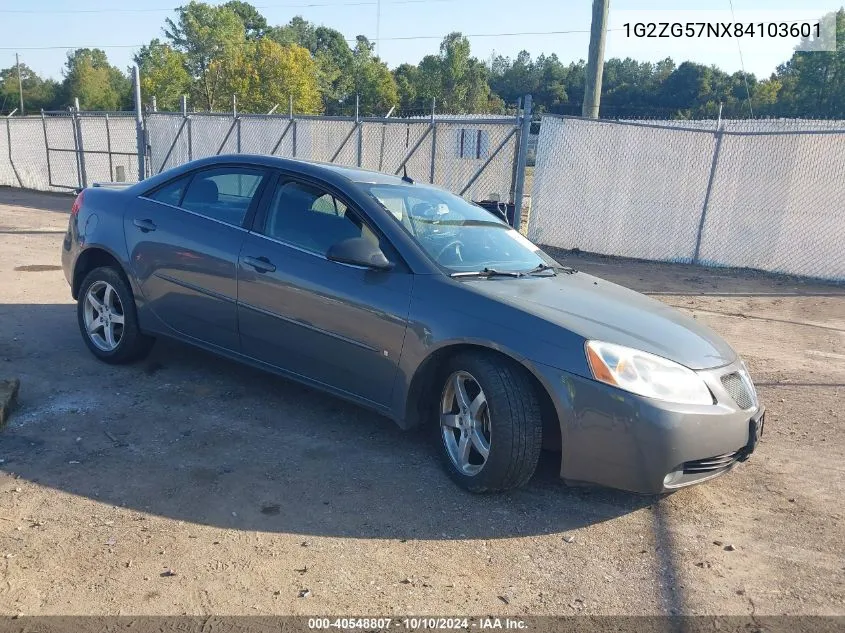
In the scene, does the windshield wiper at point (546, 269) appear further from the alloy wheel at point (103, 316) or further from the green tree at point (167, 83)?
the green tree at point (167, 83)

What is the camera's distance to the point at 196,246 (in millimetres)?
4797

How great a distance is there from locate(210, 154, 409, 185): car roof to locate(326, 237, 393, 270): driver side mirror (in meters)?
0.70

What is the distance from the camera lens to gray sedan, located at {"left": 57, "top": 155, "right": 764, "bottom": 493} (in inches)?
136

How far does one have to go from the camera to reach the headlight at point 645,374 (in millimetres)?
3396

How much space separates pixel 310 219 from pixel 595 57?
959cm

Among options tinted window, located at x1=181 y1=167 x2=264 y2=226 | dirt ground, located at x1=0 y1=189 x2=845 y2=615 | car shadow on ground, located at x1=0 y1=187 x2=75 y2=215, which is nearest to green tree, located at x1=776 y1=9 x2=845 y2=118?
car shadow on ground, located at x1=0 y1=187 x2=75 y2=215

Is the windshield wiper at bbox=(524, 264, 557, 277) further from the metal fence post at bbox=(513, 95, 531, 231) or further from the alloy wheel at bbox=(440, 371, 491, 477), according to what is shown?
the metal fence post at bbox=(513, 95, 531, 231)

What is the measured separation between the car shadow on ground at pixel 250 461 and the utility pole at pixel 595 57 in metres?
8.99

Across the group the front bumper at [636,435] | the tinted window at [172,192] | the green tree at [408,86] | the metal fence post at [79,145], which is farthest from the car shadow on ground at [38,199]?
the green tree at [408,86]

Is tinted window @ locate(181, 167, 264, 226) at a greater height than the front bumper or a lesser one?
greater

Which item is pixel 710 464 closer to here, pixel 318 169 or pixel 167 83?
pixel 318 169

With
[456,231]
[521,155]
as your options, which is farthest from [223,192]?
[521,155]

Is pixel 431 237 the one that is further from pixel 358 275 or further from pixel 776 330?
pixel 776 330

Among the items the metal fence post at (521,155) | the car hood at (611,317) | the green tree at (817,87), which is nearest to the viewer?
the car hood at (611,317)
